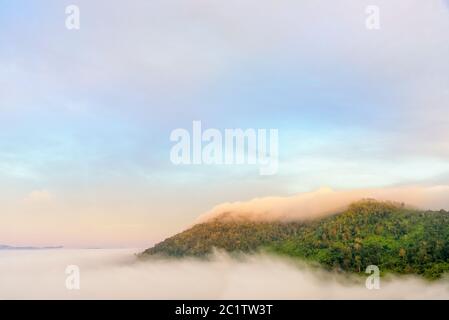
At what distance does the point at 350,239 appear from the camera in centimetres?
3241

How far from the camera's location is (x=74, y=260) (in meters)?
26.6

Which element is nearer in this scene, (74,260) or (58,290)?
(58,290)

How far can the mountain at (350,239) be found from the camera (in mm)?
29812

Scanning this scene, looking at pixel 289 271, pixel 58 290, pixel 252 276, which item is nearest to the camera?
pixel 58 290

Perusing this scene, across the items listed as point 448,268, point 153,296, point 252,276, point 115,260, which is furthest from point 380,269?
point 115,260

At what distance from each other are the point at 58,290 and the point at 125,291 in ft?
13.2

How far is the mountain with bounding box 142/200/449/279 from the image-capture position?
29.8 metres
